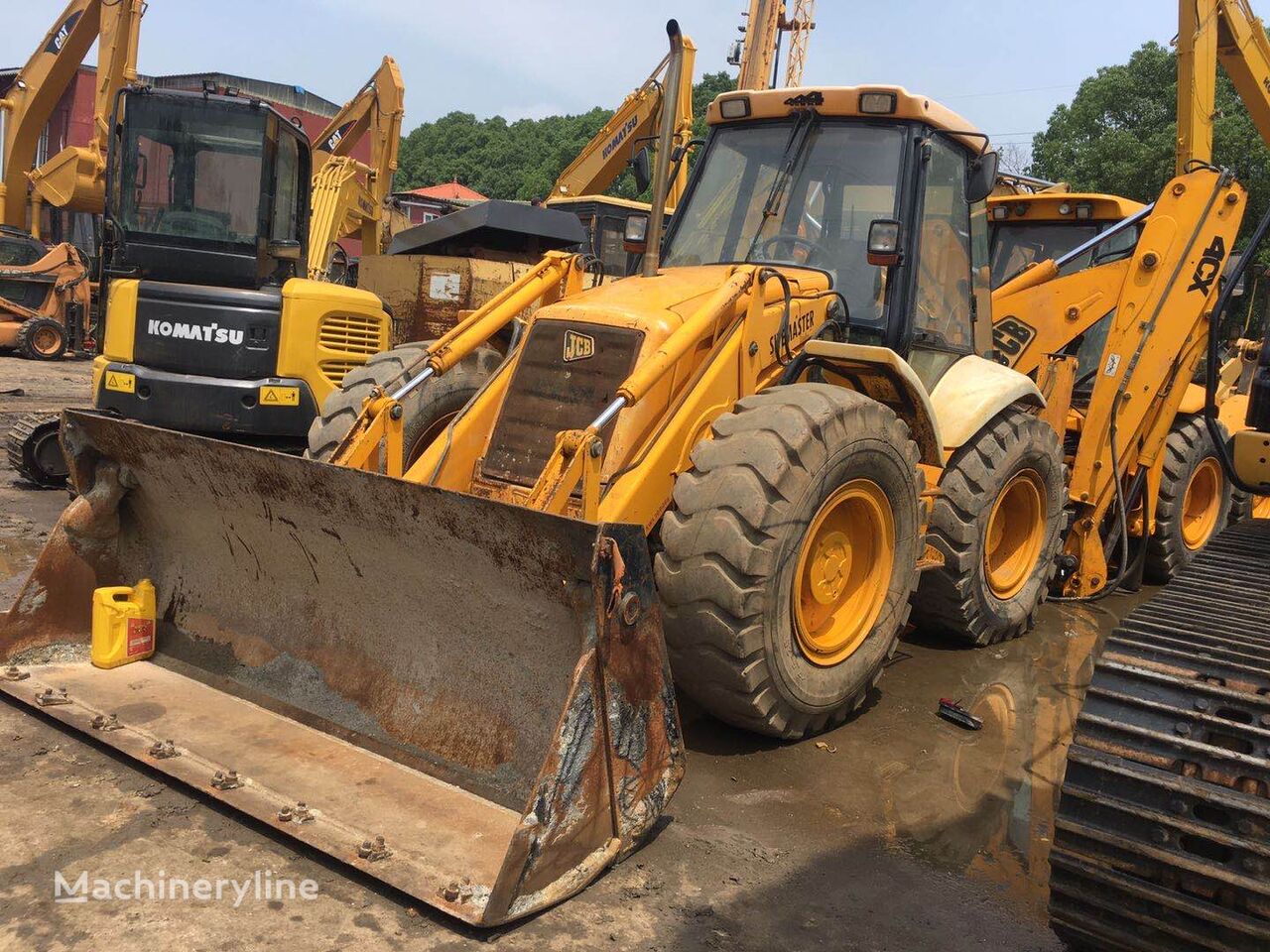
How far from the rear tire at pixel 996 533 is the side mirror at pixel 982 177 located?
3.70 feet

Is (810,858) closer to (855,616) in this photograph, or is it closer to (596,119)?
(855,616)

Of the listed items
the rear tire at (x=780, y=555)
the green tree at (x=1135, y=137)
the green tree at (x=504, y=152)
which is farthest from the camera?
the green tree at (x=504, y=152)

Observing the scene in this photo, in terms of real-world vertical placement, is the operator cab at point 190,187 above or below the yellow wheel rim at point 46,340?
above

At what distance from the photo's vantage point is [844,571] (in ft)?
14.5

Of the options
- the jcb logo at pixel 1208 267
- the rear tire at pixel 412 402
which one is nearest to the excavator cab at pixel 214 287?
the rear tire at pixel 412 402

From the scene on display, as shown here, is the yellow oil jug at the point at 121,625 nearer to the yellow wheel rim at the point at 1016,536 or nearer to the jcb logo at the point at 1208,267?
the yellow wheel rim at the point at 1016,536

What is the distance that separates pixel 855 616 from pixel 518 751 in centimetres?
166

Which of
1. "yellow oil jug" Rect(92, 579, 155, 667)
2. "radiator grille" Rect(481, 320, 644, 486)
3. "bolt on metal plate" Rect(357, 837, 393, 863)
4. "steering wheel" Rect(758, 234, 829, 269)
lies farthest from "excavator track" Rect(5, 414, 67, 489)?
"bolt on metal plate" Rect(357, 837, 393, 863)

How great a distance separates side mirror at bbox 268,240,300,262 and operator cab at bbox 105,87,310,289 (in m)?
0.11

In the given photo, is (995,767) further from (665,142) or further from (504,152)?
(504,152)

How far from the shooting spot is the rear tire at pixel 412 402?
5.25 meters

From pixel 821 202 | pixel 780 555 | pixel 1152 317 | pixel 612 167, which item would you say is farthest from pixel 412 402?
pixel 612 167

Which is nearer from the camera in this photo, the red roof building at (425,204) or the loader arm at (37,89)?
the loader arm at (37,89)

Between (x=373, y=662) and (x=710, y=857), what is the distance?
1.37m
